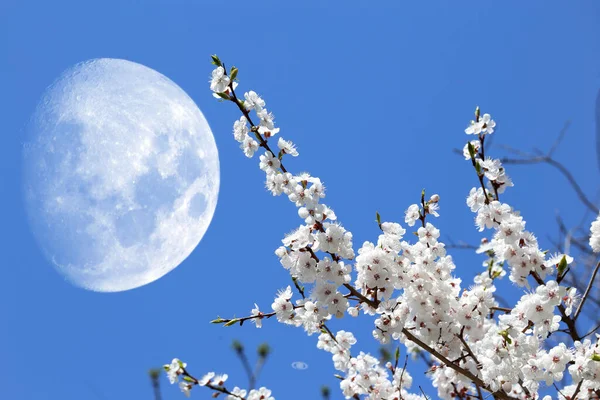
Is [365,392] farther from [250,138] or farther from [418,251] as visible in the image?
[250,138]

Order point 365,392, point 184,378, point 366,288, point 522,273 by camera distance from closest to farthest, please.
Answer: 1. point 522,273
2. point 366,288
3. point 184,378
4. point 365,392

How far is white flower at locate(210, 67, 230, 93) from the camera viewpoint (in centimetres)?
389

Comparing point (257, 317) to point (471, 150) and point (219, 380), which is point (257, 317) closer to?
point (219, 380)

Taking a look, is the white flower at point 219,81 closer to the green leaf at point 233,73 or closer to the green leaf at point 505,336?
the green leaf at point 233,73

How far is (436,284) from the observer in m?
4.10

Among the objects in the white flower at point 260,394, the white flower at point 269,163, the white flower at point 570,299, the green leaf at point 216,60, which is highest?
the green leaf at point 216,60

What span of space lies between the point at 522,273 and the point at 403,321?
91 centimetres

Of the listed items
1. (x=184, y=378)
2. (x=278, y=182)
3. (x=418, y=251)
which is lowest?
(x=184, y=378)

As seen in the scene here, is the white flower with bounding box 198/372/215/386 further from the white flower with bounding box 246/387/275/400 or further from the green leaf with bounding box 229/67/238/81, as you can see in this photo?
the green leaf with bounding box 229/67/238/81

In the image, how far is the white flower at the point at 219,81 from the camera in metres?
3.89

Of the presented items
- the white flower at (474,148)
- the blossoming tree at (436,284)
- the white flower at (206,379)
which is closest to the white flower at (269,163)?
the blossoming tree at (436,284)

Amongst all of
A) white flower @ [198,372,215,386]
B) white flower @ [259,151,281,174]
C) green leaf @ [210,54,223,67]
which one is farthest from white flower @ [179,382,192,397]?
green leaf @ [210,54,223,67]

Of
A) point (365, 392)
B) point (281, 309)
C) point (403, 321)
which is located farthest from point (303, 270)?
point (365, 392)

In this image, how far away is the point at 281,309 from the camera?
4.08 meters
